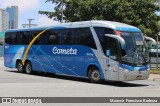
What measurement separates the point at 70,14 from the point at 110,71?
1079 inches

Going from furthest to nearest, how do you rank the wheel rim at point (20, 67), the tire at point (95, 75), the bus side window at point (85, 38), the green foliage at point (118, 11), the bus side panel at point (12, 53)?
the green foliage at point (118, 11) < the wheel rim at point (20, 67) < the bus side panel at point (12, 53) < the bus side window at point (85, 38) < the tire at point (95, 75)

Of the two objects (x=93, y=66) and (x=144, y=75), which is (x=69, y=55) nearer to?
(x=93, y=66)

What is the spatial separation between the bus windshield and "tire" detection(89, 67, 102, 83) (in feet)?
5.99

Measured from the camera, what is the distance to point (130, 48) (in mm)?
19047

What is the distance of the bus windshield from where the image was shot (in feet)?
62.1

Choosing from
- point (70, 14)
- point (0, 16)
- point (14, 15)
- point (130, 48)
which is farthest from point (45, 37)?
point (14, 15)

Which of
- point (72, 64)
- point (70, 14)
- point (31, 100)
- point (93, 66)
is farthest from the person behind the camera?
point (70, 14)

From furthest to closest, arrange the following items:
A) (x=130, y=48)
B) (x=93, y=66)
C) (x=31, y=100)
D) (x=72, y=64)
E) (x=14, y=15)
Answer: (x=14, y=15), (x=72, y=64), (x=93, y=66), (x=130, y=48), (x=31, y=100)

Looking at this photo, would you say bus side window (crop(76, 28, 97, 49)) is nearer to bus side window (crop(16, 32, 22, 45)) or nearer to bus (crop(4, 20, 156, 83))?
bus (crop(4, 20, 156, 83))

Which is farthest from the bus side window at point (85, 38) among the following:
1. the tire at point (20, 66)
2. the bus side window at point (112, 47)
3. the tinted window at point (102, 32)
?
the tire at point (20, 66)

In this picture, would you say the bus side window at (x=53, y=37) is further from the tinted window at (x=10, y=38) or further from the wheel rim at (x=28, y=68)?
the tinted window at (x=10, y=38)

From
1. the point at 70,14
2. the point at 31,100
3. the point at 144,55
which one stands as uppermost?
the point at 70,14

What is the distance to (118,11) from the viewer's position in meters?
41.8

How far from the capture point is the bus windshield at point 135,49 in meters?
18.9
